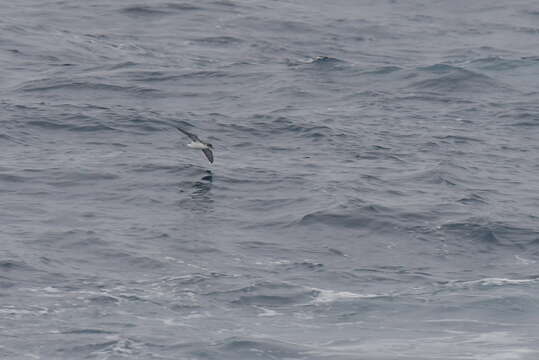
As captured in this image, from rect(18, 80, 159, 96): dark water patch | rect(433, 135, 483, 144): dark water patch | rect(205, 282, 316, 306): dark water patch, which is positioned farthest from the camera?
rect(18, 80, 159, 96): dark water patch

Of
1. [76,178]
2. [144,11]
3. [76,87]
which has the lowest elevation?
[76,178]

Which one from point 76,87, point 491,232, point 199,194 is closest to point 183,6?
point 76,87

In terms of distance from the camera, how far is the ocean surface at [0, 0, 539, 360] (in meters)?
37.0

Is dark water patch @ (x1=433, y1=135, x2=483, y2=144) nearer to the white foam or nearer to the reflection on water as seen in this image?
the reflection on water

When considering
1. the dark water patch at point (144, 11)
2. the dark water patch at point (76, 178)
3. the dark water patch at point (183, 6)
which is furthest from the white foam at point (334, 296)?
the dark water patch at point (183, 6)

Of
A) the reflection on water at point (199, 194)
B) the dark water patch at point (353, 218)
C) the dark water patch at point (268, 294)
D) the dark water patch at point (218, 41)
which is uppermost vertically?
the dark water patch at point (218, 41)

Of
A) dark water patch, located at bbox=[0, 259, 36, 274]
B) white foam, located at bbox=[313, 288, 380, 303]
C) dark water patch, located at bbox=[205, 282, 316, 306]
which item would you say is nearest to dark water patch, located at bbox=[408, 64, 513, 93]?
white foam, located at bbox=[313, 288, 380, 303]

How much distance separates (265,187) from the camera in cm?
4941

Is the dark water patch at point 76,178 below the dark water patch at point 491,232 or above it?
below

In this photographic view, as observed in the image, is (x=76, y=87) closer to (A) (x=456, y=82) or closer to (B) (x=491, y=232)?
(A) (x=456, y=82)

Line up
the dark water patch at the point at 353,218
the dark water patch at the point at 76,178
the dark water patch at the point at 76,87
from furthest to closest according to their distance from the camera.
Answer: the dark water patch at the point at 76,87 → the dark water patch at the point at 76,178 → the dark water patch at the point at 353,218

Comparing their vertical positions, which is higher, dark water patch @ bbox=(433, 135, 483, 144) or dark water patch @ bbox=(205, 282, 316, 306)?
dark water patch @ bbox=(433, 135, 483, 144)

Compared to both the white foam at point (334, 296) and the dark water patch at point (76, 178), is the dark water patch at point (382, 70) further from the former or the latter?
the white foam at point (334, 296)

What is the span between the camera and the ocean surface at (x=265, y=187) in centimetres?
3703
